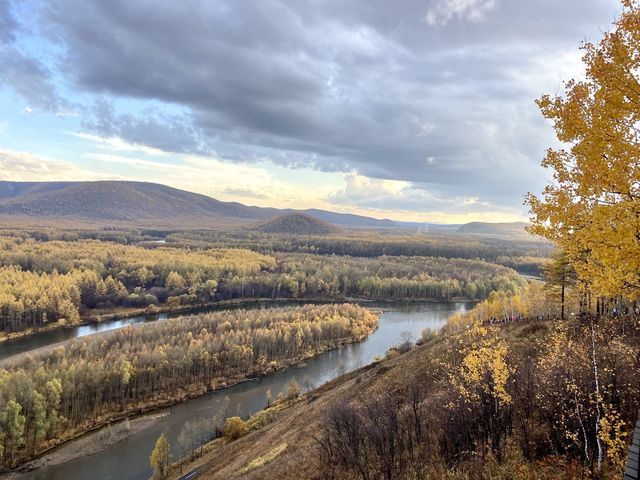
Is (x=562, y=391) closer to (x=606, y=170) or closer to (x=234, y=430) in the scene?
(x=606, y=170)

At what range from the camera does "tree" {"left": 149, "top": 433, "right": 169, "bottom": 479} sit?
148ft

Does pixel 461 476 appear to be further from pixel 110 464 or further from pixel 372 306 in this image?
pixel 372 306

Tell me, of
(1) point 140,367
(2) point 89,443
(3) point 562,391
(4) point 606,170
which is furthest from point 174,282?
(4) point 606,170

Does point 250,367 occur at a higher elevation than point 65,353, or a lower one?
lower

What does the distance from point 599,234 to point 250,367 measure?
81418 millimetres

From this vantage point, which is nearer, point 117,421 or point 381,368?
point 381,368

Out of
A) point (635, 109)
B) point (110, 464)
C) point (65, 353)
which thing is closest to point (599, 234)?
point (635, 109)

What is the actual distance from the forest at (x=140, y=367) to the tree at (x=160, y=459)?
20311 millimetres

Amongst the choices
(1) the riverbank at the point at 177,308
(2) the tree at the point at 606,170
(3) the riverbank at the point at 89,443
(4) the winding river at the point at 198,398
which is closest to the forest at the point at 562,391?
(2) the tree at the point at 606,170

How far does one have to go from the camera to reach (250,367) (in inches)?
3268

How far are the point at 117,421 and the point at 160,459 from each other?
70.7 feet

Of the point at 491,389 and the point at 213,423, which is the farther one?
the point at 213,423

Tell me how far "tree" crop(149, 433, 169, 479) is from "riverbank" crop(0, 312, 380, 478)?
13.7 metres

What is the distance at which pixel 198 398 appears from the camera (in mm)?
70750
